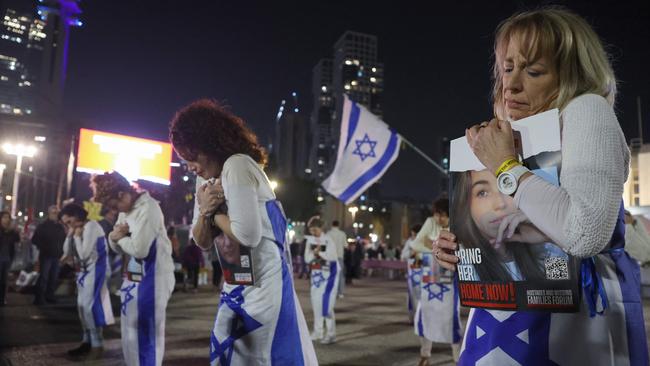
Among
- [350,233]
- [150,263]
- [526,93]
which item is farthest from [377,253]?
[526,93]

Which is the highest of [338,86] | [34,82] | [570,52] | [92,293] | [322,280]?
[338,86]

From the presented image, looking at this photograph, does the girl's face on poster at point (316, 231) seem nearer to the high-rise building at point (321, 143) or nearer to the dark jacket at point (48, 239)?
the dark jacket at point (48, 239)

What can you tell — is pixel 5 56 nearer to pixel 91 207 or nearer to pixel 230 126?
pixel 230 126

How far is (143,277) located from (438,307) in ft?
15.8

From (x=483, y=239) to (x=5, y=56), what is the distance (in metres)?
4.26

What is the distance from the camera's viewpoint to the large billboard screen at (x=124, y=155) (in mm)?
14633

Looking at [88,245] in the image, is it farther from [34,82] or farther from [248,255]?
[34,82]

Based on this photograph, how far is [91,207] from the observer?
17.1 meters

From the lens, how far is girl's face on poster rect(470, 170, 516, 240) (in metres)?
1.44

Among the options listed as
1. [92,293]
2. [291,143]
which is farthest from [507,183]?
[291,143]

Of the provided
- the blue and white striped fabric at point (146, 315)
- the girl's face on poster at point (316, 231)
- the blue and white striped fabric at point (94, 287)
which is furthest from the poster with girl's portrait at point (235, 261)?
the girl's face on poster at point (316, 231)

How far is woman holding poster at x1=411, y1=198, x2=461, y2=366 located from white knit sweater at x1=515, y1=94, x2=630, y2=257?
6344 millimetres

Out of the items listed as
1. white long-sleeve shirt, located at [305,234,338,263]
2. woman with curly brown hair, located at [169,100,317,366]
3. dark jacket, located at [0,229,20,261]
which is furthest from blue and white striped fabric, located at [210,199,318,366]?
dark jacket, located at [0,229,20,261]

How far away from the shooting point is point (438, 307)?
25.1 ft
